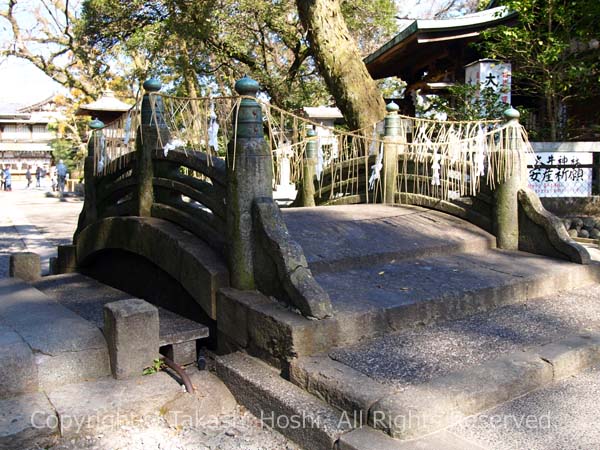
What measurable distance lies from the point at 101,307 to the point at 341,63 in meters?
6.28

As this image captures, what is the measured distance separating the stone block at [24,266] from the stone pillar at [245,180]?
3.09 metres

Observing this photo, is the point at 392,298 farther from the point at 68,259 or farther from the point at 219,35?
the point at 219,35

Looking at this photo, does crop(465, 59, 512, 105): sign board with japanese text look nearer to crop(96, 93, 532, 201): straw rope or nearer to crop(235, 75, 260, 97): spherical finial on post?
crop(96, 93, 532, 201): straw rope

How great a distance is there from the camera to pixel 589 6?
9.41 metres

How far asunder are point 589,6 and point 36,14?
26.1 m

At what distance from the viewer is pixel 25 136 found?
192 ft

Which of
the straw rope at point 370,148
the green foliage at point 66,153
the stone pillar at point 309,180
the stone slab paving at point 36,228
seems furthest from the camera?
the green foliage at point 66,153

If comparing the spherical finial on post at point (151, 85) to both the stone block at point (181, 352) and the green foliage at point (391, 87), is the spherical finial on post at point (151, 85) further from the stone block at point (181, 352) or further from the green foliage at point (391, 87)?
the green foliage at point (391, 87)

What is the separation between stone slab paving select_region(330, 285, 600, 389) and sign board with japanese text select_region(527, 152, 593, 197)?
570 cm

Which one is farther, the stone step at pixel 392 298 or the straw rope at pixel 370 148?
the straw rope at pixel 370 148

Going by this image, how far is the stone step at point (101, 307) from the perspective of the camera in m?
4.32

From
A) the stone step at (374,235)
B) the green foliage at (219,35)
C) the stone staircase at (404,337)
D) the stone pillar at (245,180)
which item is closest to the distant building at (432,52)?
the green foliage at (219,35)

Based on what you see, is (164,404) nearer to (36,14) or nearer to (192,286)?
(192,286)

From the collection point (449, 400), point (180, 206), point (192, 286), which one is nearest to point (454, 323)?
point (449, 400)
